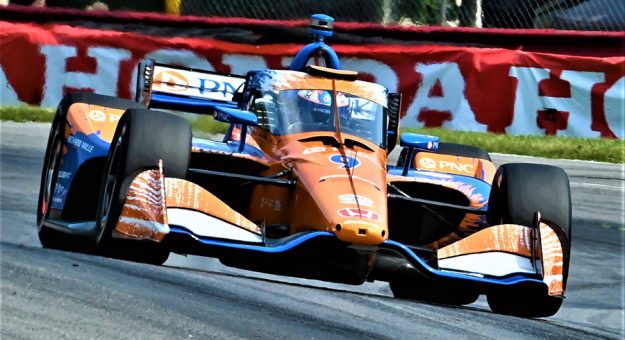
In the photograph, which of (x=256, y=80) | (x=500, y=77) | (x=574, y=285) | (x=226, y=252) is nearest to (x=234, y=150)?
(x=256, y=80)

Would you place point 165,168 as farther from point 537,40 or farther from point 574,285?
point 537,40

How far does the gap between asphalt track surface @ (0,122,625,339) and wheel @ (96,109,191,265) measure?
1.91 ft

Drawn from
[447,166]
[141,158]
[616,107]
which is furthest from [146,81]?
[616,107]

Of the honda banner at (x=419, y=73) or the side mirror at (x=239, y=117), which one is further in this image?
the honda banner at (x=419, y=73)

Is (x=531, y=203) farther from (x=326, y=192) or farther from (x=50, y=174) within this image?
(x=50, y=174)

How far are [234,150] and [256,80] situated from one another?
0.60 metres

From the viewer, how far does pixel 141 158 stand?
642 centimetres

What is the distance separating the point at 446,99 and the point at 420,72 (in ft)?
1.35

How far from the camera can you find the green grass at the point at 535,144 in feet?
39.2

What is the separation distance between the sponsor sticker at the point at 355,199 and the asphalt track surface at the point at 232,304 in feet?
2.64

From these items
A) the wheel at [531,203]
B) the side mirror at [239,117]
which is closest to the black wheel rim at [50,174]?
the side mirror at [239,117]

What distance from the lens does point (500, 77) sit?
12.9 metres

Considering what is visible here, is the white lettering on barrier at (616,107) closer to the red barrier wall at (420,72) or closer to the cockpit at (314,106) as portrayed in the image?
the red barrier wall at (420,72)

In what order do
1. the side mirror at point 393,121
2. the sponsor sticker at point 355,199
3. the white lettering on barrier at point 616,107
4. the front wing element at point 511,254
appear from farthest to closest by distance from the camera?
the white lettering on barrier at point 616,107
the side mirror at point 393,121
the front wing element at point 511,254
the sponsor sticker at point 355,199
